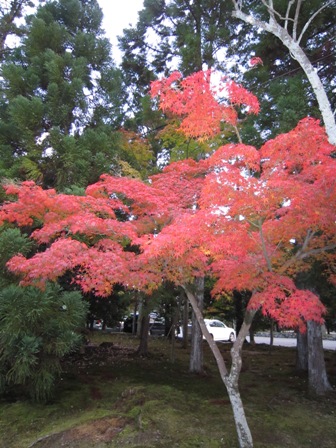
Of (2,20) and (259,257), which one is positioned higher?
(2,20)

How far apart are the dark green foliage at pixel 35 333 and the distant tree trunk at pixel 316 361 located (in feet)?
17.6

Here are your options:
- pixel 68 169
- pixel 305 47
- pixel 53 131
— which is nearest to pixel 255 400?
pixel 68 169

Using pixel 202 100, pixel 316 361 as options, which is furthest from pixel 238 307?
pixel 202 100

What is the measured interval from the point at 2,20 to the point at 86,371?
12380 millimetres

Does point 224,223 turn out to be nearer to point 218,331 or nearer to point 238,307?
point 238,307

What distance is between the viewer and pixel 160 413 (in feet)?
19.6

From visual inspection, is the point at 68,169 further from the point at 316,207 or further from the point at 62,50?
the point at 316,207

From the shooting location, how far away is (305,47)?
8.90 metres

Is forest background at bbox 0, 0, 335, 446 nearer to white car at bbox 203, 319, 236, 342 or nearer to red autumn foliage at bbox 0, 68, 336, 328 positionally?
red autumn foliage at bbox 0, 68, 336, 328

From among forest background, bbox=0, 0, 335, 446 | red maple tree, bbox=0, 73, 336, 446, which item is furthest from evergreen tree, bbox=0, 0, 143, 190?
red maple tree, bbox=0, 73, 336, 446

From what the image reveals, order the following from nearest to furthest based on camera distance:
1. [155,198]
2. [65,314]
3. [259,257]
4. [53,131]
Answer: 1. [259,257]
2. [155,198]
3. [65,314]
4. [53,131]

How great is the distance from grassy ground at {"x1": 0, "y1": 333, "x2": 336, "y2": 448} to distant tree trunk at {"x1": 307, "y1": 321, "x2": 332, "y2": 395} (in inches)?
14.0

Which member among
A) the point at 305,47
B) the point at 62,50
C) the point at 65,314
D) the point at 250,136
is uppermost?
the point at 62,50

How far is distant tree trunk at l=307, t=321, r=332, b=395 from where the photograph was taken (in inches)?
309
